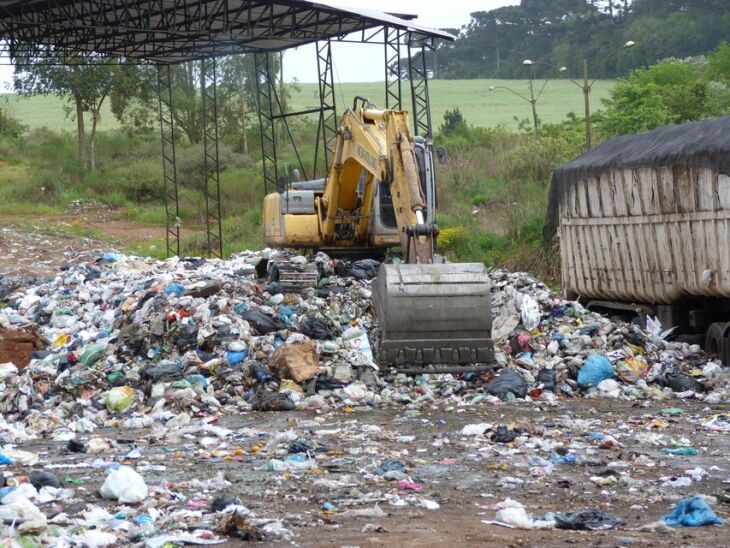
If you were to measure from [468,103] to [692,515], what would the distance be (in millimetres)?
60495

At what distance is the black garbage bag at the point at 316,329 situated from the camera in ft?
40.4

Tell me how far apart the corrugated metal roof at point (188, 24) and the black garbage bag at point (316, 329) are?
8088mm

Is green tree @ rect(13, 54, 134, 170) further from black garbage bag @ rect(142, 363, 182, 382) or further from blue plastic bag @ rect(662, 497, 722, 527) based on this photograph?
blue plastic bag @ rect(662, 497, 722, 527)

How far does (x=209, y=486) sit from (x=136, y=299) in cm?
759

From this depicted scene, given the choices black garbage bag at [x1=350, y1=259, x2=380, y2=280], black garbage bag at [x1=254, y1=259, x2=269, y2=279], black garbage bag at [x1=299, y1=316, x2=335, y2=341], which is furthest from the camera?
black garbage bag at [x1=254, y1=259, x2=269, y2=279]

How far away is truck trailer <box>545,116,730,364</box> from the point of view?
1184 cm

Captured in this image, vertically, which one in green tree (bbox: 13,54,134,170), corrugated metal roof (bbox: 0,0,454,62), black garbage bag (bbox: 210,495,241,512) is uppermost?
green tree (bbox: 13,54,134,170)

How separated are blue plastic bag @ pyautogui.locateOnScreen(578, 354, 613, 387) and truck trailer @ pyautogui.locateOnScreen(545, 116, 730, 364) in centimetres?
146

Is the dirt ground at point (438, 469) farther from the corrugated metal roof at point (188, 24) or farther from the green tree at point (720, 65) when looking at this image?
the green tree at point (720, 65)

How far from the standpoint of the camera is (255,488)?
694 cm

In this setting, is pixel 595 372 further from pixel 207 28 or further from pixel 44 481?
pixel 207 28

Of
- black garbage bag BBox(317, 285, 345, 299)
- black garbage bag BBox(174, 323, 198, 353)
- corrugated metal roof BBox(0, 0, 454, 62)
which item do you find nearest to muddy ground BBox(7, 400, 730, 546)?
black garbage bag BBox(174, 323, 198, 353)

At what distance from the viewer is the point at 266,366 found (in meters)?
11.3

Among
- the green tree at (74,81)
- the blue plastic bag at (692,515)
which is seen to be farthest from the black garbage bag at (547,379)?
the green tree at (74,81)
